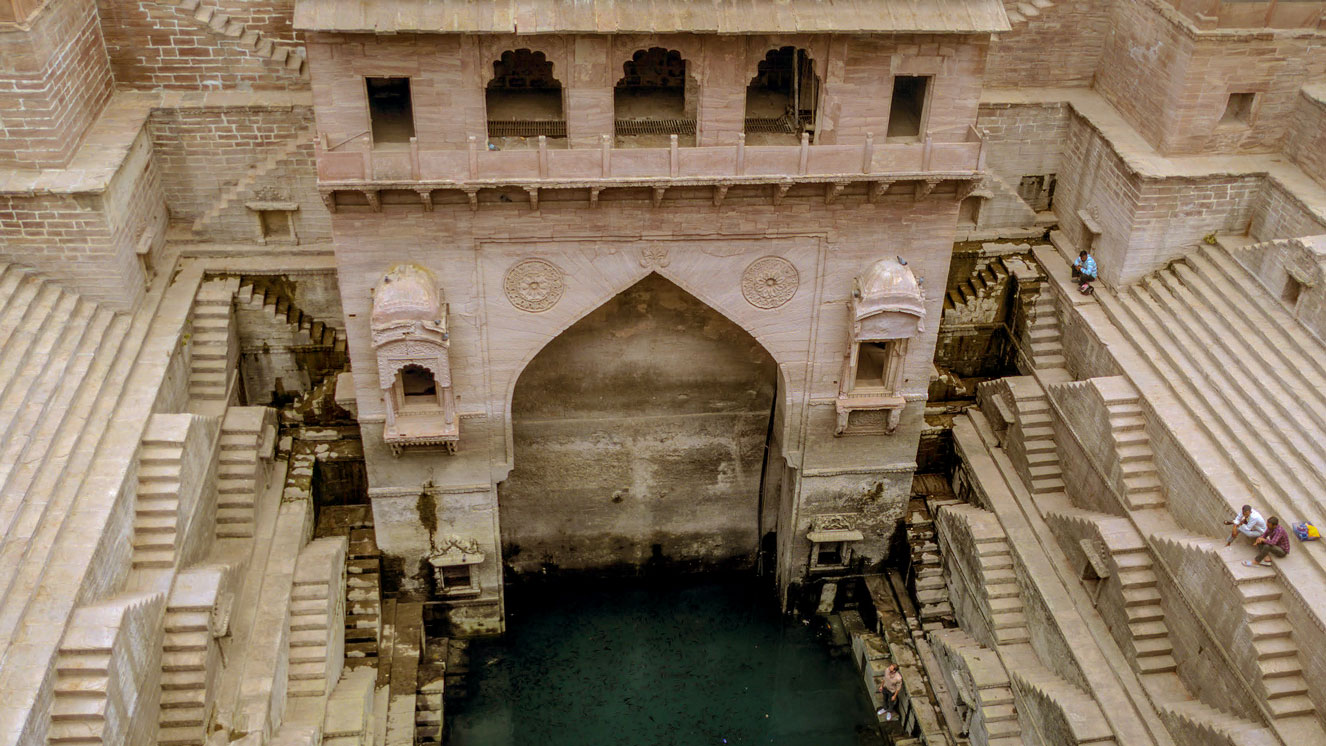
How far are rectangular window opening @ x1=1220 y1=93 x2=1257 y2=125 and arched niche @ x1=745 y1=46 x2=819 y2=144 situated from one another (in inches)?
270

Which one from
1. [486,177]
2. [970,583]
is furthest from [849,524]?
[486,177]

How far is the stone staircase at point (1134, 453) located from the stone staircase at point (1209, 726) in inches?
112

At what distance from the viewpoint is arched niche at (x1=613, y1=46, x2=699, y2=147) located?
1566cm

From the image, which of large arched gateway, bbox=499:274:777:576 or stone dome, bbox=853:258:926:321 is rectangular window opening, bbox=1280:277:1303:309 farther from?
large arched gateway, bbox=499:274:777:576

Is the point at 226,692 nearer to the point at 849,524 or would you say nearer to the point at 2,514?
the point at 2,514

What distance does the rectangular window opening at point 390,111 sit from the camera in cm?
1530

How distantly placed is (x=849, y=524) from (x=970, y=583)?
2.14 metres

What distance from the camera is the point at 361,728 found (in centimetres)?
1566

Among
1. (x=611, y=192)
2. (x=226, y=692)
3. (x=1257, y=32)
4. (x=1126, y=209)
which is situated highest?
(x=1257, y=32)

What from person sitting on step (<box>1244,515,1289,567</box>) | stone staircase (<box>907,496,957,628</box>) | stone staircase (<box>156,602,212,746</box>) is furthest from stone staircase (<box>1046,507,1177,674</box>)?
stone staircase (<box>156,602,212,746</box>)

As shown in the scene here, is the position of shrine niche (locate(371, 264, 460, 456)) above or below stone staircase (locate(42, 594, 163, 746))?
above

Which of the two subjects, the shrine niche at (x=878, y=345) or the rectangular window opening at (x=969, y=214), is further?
the rectangular window opening at (x=969, y=214)

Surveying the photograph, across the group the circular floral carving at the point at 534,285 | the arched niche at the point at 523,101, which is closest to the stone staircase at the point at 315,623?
the circular floral carving at the point at 534,285

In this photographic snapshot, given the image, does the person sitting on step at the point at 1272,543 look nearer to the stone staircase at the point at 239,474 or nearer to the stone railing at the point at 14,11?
the stone staircase at the point at 239,474
